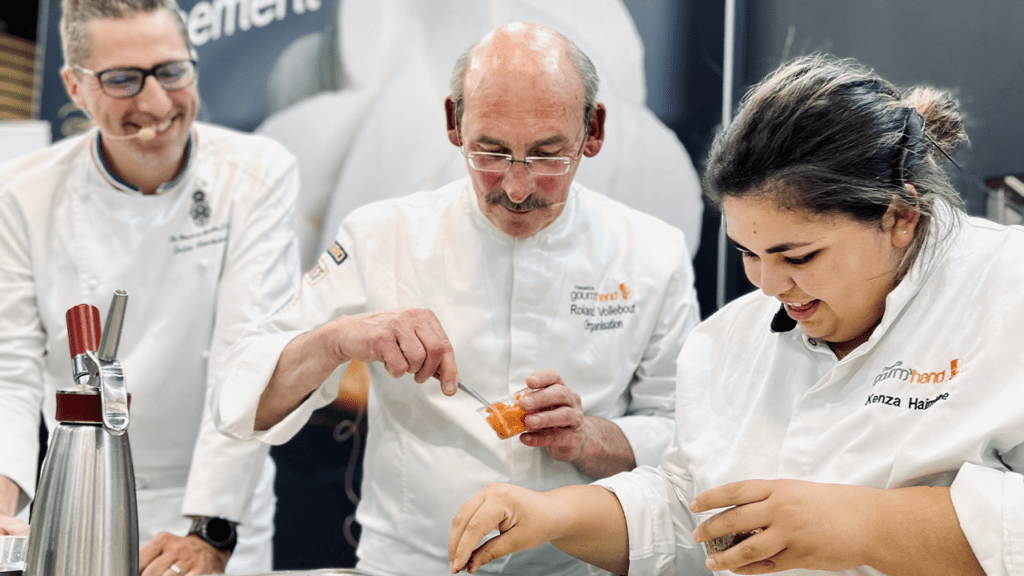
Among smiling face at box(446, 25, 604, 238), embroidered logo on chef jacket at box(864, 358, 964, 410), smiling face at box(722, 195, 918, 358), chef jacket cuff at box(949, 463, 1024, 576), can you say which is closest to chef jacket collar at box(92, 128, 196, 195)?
smiling face at box(446, 25, 604, 238)

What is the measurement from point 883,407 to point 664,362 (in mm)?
626

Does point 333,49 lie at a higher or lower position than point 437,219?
higher

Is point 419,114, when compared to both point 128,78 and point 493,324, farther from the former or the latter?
point 493,324

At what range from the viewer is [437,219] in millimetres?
1871

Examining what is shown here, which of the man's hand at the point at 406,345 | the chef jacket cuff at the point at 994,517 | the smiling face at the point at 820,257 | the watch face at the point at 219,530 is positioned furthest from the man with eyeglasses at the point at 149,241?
the chef jacket cuff at the point at 994,517

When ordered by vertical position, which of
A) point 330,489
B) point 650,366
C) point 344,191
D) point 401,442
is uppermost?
point 344,191

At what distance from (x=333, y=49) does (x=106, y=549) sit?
2.17 metres

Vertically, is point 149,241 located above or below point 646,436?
above

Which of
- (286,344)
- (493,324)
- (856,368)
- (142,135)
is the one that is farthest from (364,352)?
(142,135)

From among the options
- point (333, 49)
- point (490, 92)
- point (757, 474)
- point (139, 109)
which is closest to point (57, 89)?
point (333, 49)

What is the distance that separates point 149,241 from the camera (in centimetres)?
216

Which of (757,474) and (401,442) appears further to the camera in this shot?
(401,442)

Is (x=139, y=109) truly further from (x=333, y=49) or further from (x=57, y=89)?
(x=57, y=89)

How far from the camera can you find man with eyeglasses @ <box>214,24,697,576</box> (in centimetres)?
159
